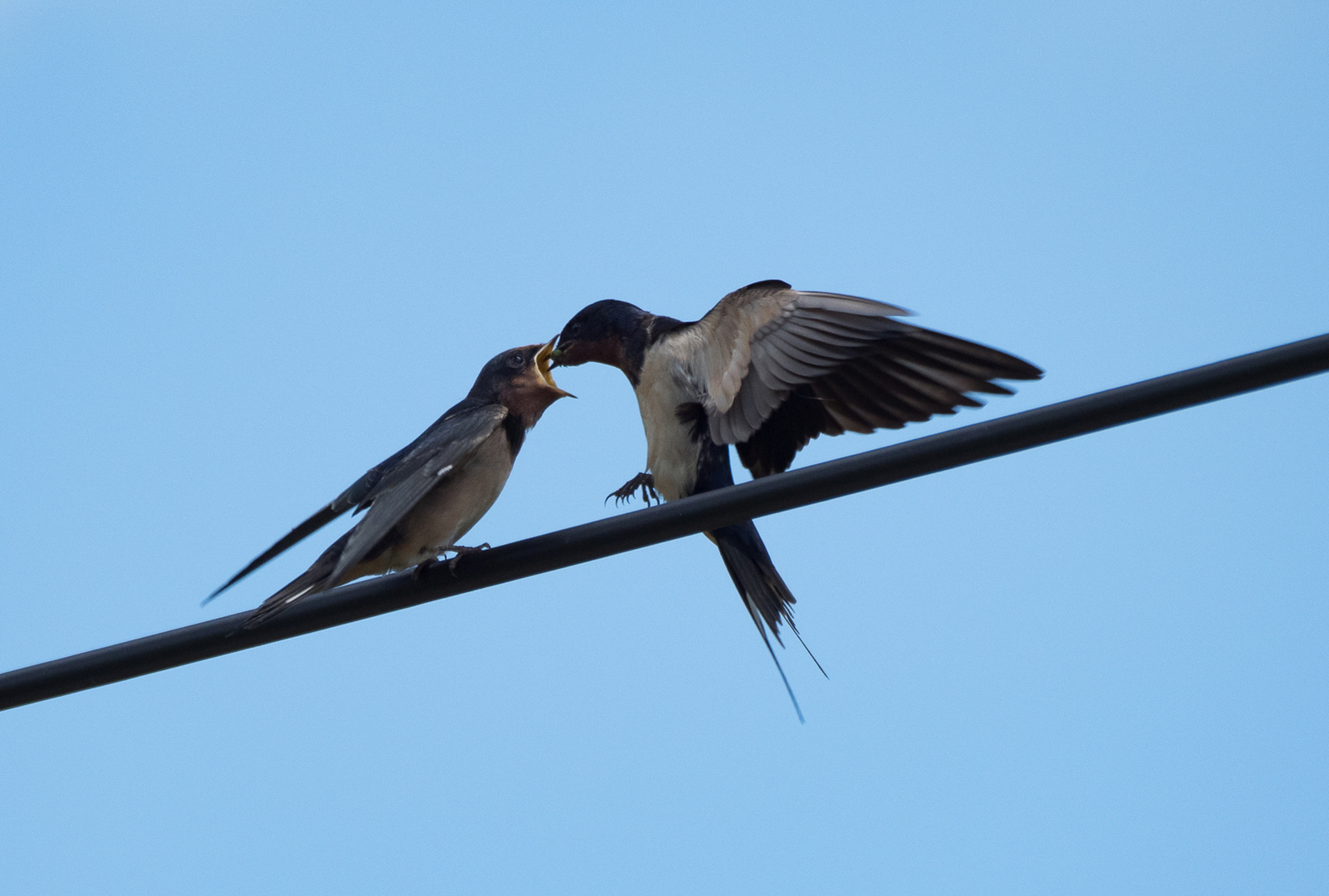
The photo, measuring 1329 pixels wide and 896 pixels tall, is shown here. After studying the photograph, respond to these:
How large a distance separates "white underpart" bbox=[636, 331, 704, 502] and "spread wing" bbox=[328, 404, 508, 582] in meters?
0.83

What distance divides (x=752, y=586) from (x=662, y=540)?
1893mm

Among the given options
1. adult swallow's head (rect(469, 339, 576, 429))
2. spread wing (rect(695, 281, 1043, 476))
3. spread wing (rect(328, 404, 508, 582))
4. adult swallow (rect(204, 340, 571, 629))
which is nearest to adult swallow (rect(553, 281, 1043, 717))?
spread wing (rect(695, 281, 1043, 476))

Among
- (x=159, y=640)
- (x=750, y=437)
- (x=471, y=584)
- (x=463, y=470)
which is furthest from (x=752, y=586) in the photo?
(x=159, y=640)

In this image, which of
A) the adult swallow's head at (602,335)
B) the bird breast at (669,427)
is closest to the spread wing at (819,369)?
the bird breast at (669,427)

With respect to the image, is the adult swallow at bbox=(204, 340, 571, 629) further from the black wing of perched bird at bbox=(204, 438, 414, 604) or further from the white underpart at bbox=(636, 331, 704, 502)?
the white underpart at bbox=(636, 331, 704, 502)

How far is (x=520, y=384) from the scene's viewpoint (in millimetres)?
4293

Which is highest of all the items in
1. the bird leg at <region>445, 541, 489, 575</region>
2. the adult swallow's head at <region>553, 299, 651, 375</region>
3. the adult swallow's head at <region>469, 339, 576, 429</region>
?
the adult swallow's head at <region>553, 299, 651, 375</region>

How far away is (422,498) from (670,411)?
1.31m

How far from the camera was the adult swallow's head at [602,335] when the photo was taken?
16.6ft

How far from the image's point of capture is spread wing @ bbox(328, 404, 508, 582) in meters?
3.37

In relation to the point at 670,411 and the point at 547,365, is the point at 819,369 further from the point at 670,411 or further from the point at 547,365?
the point at 547,365

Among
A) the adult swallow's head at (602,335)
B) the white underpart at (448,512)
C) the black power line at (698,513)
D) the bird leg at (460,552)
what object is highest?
the adult swallow's head at (602,335)

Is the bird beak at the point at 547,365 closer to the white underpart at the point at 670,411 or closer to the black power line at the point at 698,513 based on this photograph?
the white underpart at the point at 670,411

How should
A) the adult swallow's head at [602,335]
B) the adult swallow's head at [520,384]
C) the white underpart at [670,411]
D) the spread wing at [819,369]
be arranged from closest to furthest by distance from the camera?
the spread wing at [819,369]
the adult swallow's head at [520,384]
the white underpart at [670,411]
the adult swallow's head at [602,335]
